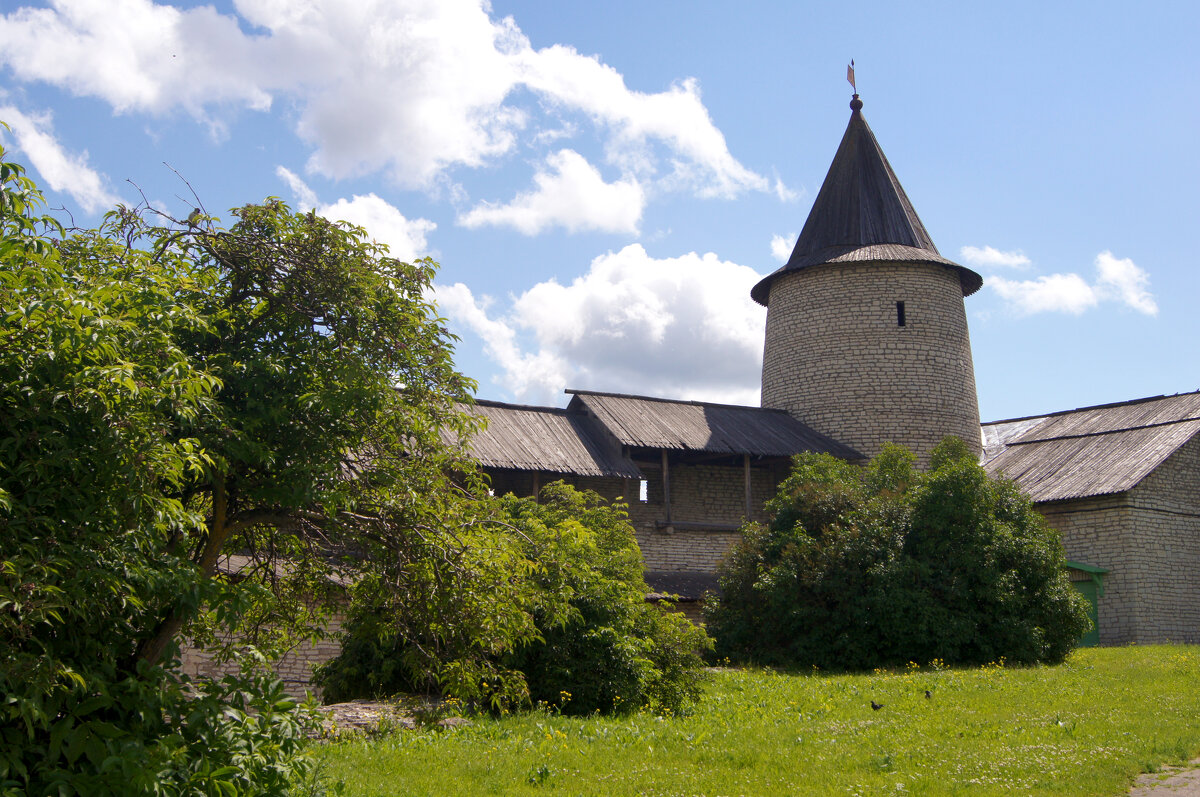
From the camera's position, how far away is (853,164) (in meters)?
26.5

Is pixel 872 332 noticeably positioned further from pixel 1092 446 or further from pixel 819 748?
pixel 819 748

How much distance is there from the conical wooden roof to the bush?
916cm

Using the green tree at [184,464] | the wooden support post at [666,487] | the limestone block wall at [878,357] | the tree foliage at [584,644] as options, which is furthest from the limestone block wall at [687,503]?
the green tree at [184,464]

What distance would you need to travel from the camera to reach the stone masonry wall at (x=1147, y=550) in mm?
19703

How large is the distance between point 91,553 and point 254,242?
238cm

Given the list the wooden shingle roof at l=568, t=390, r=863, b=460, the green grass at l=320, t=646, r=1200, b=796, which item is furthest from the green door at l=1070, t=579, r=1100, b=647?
the green grass at l=320, t=646, r=1200, b=796

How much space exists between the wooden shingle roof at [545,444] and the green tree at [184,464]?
11.3m

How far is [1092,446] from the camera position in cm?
2339

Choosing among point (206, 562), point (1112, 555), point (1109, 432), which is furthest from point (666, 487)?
point (206, 562)

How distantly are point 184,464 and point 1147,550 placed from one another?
2052 cm

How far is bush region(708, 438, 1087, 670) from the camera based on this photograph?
14.6 meters

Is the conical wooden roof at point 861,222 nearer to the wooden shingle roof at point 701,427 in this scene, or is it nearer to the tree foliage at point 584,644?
the wooden shingle roof at point 701,427

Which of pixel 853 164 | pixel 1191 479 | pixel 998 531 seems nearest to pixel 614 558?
pixel 998 531

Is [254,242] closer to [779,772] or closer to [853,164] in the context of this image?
[779,772]
